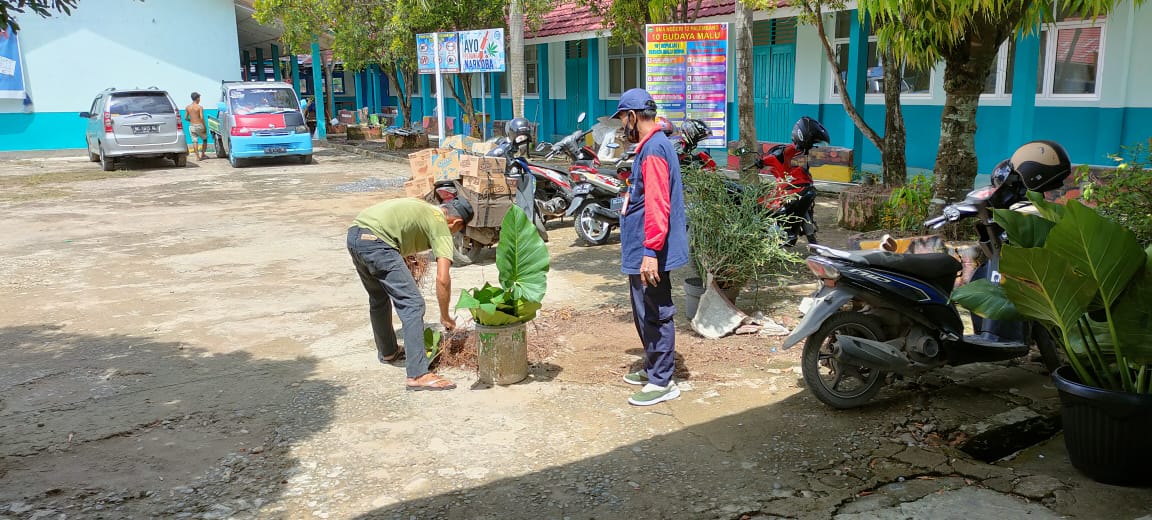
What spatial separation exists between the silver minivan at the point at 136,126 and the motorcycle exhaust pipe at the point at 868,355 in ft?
58.0

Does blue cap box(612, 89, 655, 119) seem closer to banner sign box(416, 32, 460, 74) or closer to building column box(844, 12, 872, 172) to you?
building column box(844, 12, 872, 172)

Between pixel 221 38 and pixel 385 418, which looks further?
pixel 221 38

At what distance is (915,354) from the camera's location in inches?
175

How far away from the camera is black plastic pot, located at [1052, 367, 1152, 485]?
346 centimetres

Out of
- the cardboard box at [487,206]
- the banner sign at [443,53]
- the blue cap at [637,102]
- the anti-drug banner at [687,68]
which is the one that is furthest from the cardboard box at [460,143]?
the banner sign at [443,53]

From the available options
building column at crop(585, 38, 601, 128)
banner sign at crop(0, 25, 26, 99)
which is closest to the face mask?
building column at crop(585, 38, 601, 128)

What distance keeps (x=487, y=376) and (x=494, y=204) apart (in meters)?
3.58

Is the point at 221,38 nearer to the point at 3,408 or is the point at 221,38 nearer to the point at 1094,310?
the point at 3,408

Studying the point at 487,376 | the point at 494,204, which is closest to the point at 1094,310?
the point at 487,376

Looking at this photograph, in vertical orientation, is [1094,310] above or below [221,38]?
below

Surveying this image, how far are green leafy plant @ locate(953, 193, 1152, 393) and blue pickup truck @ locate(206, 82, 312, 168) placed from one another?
690 inches

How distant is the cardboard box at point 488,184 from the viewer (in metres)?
8.32

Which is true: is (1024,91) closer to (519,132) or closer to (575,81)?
(519,132)

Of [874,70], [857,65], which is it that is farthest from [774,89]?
[857,65]
